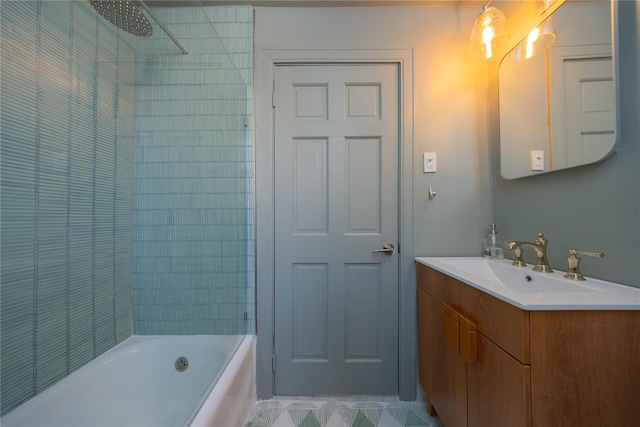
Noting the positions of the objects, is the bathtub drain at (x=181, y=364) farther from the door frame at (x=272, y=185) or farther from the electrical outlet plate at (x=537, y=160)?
the electrical outlet plate at (x=537, y=160)

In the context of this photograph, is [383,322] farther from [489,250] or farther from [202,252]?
[202,252]

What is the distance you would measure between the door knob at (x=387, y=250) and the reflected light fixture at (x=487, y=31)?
1.16m

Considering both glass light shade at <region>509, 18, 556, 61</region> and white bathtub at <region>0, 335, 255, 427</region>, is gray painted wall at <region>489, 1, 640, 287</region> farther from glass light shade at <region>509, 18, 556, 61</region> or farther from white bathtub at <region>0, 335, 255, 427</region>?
white bathtub at <region>0, 335, 255, 427</region>

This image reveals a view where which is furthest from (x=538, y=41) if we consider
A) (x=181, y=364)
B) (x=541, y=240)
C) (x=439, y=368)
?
(x=181, y=364)

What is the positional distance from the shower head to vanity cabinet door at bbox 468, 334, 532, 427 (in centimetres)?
195

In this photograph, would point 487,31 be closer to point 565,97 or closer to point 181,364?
point 565,97

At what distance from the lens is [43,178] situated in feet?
2.97

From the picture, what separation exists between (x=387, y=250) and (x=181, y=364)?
4.15 ft

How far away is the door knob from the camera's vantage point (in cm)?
148

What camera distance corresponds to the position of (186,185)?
1.26 meters

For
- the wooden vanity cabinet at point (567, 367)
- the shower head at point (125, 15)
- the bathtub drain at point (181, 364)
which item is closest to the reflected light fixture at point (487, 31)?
the wooden vanity cabinet at point (567, 367)

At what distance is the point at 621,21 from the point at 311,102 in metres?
1.27

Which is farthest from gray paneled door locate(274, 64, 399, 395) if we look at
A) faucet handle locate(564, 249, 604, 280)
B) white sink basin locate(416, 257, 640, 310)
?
faucet handle locate(564, 249, 604, 280)

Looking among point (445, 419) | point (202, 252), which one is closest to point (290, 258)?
point (202, 252)
